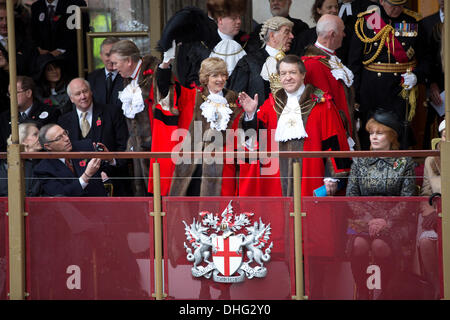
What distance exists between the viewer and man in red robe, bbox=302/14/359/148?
7586 mm

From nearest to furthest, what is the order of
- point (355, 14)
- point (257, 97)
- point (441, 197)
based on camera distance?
point (441, 197) → point (257, 97) → point (355, 14)

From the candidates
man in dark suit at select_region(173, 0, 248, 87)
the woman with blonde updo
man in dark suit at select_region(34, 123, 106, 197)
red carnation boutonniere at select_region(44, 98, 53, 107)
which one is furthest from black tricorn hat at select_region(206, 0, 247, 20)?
man in dark suit at select_region(34, 123, 106, 197)

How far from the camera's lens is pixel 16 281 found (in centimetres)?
637

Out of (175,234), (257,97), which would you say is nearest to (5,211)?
(175,234)

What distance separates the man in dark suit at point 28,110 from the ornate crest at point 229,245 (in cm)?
229

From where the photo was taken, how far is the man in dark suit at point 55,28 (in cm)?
887

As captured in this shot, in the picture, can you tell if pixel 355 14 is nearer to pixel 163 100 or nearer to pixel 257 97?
pixel 257 97

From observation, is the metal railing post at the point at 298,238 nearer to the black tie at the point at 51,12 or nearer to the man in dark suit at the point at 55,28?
the man in dark suit at the point at 55,28

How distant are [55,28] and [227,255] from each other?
3.68 metres

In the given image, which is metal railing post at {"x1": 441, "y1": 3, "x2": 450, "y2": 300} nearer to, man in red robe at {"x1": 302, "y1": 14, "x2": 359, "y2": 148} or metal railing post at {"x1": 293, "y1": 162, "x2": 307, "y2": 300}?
metal railing post at {"x1": 293, "y1": 162, "x2": 307, "y2": 300}

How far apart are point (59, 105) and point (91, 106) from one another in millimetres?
517


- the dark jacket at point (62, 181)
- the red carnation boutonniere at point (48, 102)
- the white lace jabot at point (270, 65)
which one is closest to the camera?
the dark jacket at point (62, 181)

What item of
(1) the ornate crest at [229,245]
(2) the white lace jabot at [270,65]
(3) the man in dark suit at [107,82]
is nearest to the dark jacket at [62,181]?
(1) the ornate crest at [229,245]

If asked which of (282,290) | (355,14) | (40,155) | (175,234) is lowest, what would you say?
(282,290)
